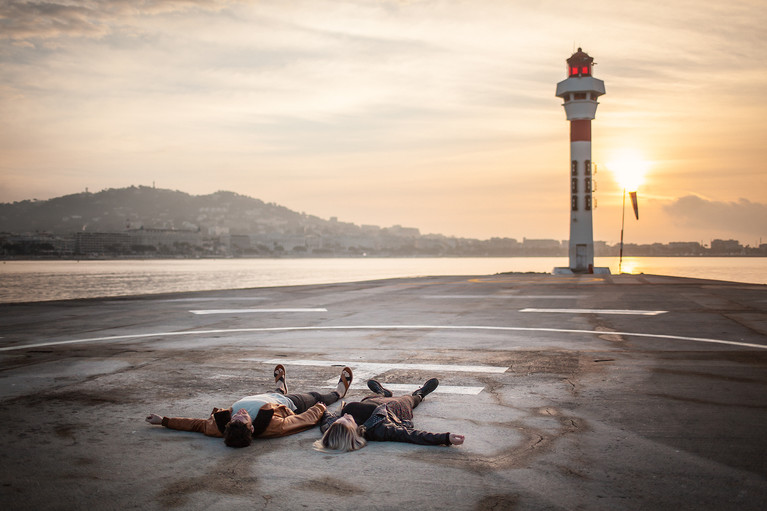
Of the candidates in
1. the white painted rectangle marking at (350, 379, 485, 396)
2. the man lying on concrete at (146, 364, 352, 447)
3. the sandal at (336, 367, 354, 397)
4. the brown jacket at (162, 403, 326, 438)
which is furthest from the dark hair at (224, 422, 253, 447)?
the white painted rectangle marking at (350, 379, 485, 396)

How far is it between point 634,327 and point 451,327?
14.4 feet

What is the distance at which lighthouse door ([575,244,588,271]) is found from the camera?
5209 centimetres

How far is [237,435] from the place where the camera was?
228 inches

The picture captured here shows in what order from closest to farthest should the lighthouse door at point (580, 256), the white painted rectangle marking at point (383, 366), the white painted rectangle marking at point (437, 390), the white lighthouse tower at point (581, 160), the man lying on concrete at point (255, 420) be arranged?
1. the man lying on concrete at point (255, 420)
2. the white painted rectangle marking at point (437, 390)
3. the white painted rectangle marking at point (383, 366)
4. the white lighthouse tower at point (581, 160)
5. the lighthouse door at point (580, 256)

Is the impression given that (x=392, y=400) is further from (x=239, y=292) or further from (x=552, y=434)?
(x=239, y=292)

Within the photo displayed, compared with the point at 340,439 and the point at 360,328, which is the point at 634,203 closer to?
the point at 360,328

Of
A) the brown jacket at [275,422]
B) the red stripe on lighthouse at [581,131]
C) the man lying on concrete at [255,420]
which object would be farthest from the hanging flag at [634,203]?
the brown jacket at [275,422]

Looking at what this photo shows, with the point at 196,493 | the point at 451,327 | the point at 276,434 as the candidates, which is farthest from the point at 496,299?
the point at 196,493

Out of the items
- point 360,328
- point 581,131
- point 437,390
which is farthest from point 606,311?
point 581,131

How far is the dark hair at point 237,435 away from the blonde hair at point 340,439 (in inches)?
27.5

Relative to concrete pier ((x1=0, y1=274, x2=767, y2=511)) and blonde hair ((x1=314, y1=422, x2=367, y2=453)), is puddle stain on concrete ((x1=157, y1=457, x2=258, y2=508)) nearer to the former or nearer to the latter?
concrete pier ((x1=0, y1=274, x2=767, y2=511))

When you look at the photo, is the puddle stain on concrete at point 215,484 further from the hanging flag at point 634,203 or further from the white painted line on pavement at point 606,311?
the hanging flag at point 634,203

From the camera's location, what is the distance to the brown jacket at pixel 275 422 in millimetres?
6148

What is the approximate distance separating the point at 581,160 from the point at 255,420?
165 feet
